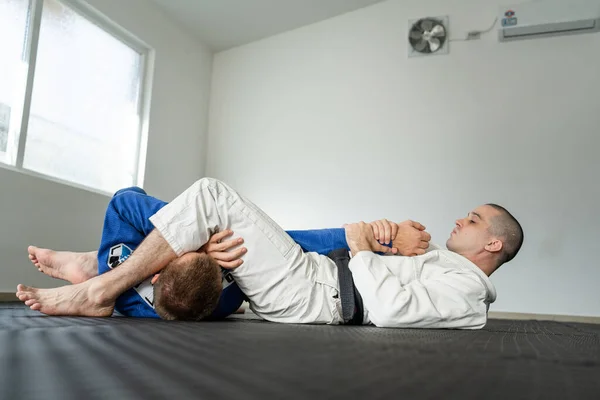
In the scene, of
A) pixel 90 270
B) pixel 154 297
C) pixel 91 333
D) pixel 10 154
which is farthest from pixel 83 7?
pixel 91 333

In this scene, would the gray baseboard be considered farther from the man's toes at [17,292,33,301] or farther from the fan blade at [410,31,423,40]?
the man's toes at [17,292,33,301]

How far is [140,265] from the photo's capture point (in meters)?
1.48

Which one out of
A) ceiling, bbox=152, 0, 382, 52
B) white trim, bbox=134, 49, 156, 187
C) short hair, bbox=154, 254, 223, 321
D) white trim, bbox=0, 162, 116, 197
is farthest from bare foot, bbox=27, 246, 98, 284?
ceiling, bbox=152, 0, 382, 52

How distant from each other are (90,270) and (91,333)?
3.39 ft

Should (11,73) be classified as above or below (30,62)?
below

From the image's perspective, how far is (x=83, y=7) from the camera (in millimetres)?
3686

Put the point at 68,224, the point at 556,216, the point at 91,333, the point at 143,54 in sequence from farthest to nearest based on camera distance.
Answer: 1. the point at 143,54
2. the point at 556,216
3. the point at 68,224
4. the point at 91,333

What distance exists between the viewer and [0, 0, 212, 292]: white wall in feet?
9.73

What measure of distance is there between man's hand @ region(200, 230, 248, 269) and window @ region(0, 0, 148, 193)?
2.23 metres

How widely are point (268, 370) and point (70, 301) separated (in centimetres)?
115

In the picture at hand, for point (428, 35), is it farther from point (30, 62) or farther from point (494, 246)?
point (30, 62)

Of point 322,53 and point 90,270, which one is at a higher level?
point 322,53

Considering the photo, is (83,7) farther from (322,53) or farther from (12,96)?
(322,53)

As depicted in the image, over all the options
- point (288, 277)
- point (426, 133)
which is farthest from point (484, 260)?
point (426, 133)
